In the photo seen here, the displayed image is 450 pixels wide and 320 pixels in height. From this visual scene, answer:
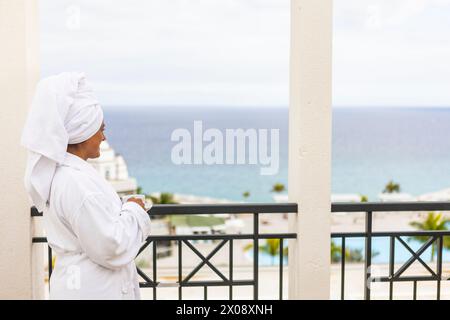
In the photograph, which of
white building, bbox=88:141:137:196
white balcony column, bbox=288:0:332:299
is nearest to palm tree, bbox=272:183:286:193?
white building, bbox=88:141:137:196

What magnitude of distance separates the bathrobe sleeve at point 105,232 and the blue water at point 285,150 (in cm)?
4523

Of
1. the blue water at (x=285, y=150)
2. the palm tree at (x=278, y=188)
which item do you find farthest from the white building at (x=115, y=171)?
the palm tree at (x=278, y=188)

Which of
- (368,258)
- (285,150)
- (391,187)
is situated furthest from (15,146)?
(391,187)

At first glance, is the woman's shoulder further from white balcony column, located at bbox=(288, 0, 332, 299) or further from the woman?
white balcony column, located at bbox=(288, 0, 332, 299)

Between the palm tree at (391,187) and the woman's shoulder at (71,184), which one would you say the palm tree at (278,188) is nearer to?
the palm tree at (391,187)

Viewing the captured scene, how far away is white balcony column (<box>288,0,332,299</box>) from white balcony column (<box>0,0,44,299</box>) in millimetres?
1441

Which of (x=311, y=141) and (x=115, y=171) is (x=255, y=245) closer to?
(x=311, y=141)

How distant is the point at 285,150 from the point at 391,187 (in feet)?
32.9

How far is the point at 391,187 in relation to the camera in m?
49.6

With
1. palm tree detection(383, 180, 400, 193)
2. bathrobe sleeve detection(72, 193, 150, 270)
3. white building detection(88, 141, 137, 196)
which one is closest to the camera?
bathrobe sleeve detection(72, 193, 150, 270)

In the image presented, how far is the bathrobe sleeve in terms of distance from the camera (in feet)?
5.45

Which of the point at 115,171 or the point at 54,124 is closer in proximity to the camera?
the point at 54,124

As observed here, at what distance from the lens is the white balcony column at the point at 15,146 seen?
2.89 m

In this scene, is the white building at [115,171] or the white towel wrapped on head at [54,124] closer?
the white towel wrapped on head at [54,124]
